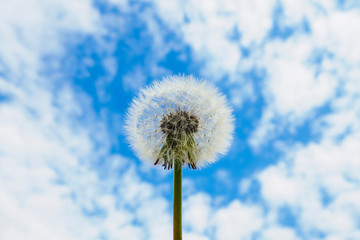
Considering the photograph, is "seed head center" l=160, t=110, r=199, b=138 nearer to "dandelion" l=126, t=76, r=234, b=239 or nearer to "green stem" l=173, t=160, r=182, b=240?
"dandelion" l=126, t=76, r=234, b=239

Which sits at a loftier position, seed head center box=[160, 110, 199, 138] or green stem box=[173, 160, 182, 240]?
seed head center box=[160, 110, 199, 138]

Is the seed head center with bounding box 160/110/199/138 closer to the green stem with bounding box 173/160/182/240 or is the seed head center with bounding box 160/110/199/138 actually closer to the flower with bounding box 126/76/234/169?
the flower with bounding box 126/76/234/169

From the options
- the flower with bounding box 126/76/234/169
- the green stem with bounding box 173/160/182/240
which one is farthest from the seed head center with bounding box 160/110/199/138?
the green stem with bounding box 173/160/182/240

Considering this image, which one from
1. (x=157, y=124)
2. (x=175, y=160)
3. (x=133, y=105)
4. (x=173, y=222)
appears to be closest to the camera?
(x=173, y=222)

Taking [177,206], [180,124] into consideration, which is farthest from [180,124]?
[177,206]

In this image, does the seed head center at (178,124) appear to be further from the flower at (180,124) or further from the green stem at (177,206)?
the green stem at (177,206)

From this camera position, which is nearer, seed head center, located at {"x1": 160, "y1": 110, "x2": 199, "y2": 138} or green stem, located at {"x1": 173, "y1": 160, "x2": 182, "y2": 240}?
green stem, located at {"x1": 173, "y1": 160, "x2": 182, "y2": 240}

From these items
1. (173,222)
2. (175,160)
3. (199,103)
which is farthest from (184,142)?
(173,222)

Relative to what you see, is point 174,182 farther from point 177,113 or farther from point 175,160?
point 177,113
